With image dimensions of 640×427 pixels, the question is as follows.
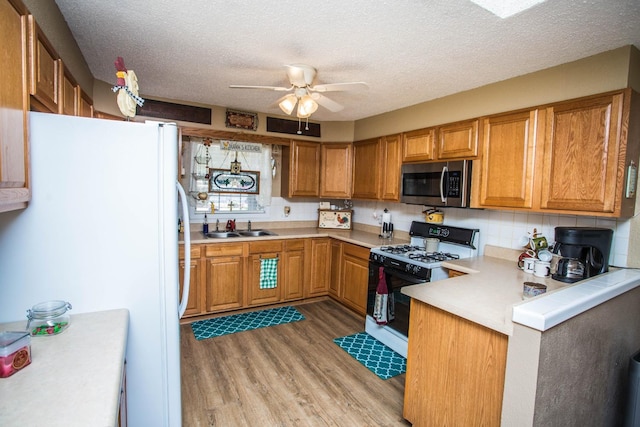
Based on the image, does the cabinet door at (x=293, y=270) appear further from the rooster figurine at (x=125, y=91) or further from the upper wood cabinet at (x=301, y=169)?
the rooster figurine at (x=125, y=91)

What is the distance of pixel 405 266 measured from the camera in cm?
275

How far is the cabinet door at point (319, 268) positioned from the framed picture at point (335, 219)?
17.1 inches

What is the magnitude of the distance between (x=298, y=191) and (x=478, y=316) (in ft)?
9.33

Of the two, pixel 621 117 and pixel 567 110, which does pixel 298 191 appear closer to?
pixel 567 110

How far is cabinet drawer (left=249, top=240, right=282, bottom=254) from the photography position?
11.6 ft

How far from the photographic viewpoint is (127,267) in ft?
4.66

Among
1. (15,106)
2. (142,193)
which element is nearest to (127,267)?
(142,193)

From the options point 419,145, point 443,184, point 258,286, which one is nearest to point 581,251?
point 443,184

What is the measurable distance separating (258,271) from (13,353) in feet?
8.68

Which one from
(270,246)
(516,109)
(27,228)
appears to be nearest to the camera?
(27,228)

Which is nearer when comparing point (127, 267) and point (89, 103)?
point (127, 267)

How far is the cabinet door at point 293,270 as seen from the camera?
147 inches

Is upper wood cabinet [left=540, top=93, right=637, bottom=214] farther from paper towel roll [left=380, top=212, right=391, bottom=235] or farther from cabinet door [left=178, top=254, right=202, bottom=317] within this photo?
cabinet door [left=178, top=254, right=202, bottom=317]

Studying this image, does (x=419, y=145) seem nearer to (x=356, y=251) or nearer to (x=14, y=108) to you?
(x=356, y=251)
